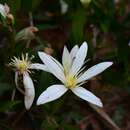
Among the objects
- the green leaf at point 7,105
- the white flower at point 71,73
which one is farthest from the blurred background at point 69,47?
the white flower at point 71,73

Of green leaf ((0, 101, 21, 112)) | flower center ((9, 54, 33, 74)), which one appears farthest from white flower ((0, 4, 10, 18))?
green leaf ((0, 101, 21, 112))

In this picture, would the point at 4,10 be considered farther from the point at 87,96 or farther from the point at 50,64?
the point at 87,96

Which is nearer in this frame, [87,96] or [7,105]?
[87,96]

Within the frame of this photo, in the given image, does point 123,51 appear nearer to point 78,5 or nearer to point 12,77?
point 78,5

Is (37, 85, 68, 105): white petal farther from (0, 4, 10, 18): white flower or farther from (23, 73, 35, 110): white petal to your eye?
(0, 4, 10, 18): white flower

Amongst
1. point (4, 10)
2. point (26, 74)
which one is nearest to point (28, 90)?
point (26, 74)
